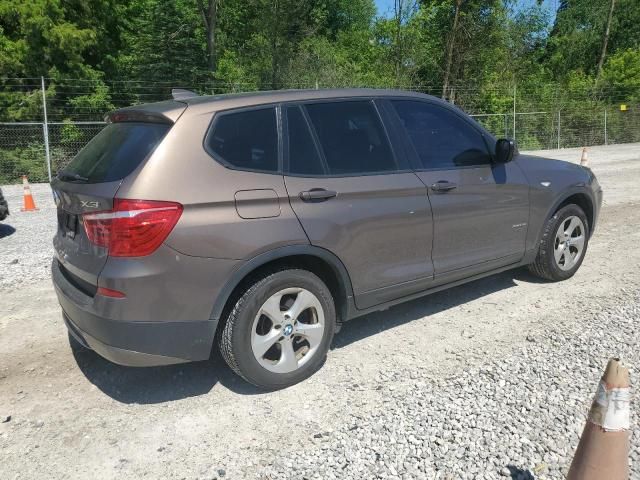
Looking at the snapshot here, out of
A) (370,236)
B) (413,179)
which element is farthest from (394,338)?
(413,179)

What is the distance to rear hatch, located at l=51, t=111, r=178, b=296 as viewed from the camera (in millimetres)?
2963

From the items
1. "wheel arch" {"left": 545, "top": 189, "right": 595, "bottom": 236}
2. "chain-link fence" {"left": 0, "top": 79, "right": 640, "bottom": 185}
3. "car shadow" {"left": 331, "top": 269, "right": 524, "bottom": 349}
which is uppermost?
"chain-link fence" {"left": 0, "top": 79, "right": 640, "bottom": 185}

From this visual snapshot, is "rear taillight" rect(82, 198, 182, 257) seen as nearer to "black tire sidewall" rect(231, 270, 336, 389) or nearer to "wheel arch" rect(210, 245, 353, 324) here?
"wheel arch" rect(210, 245, 353, 324)

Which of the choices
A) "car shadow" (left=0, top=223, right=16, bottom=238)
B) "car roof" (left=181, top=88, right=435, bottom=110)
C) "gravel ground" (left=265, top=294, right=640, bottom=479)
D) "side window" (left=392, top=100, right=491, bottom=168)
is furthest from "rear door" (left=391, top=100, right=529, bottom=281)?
"car shadow" (left=0, top=223, right=16, bottom=238)

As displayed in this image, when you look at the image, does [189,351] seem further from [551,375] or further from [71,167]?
[551,375]

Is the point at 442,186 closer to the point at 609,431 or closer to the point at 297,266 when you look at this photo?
the point at 297,266

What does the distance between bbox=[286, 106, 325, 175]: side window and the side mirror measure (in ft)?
5.75

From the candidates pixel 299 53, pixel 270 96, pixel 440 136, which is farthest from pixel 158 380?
pixel 299 53

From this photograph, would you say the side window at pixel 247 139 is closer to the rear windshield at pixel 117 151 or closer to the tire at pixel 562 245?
the rear windshield at pixel 117 151

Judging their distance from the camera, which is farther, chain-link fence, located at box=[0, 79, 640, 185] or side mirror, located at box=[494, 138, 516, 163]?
chain-link fence, located at box=[0, 79, 640, 185]

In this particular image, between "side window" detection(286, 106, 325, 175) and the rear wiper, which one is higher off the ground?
"side window" detection(286, 106, 325, 175)

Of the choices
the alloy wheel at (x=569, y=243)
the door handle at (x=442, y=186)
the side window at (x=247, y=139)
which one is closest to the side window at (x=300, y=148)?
the side window at (x=247, y=139)

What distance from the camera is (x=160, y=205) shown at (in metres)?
2.85

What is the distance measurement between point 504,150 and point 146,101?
1849 centimetres
